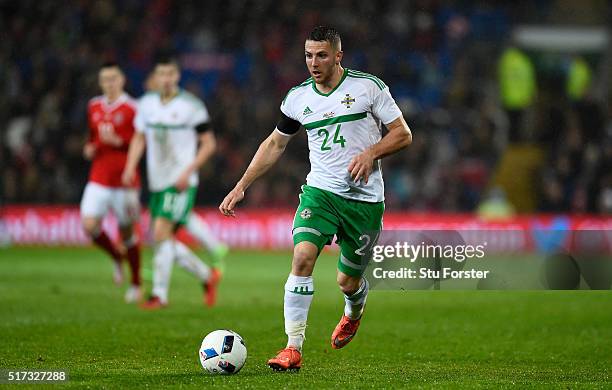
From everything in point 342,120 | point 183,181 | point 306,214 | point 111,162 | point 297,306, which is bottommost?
point 111,162

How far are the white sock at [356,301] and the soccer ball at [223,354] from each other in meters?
1.35

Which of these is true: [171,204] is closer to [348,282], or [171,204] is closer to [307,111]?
[348,282]

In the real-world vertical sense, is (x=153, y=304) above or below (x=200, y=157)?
below

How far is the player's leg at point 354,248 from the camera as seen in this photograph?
8.28 m

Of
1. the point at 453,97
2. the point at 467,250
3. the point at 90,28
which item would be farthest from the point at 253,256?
the point at 467,250

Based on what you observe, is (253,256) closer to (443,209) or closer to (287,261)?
(287,261)

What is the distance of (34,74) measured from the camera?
2422 centimetres

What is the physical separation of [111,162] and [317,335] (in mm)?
4616

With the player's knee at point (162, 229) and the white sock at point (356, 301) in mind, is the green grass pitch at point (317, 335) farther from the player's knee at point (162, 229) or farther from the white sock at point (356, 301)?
the player's knee at point (162, 229)

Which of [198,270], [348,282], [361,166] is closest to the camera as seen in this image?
[361,166]

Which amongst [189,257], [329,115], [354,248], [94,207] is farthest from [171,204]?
[329,115]

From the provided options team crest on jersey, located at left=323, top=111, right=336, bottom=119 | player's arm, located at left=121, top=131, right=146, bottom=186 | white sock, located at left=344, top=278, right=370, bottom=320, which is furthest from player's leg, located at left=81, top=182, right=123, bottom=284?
team crest on jersey, located at left=323, top=111, right=336, bottom=119

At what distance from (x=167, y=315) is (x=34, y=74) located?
13.7 meters

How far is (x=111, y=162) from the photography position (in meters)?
13.8
